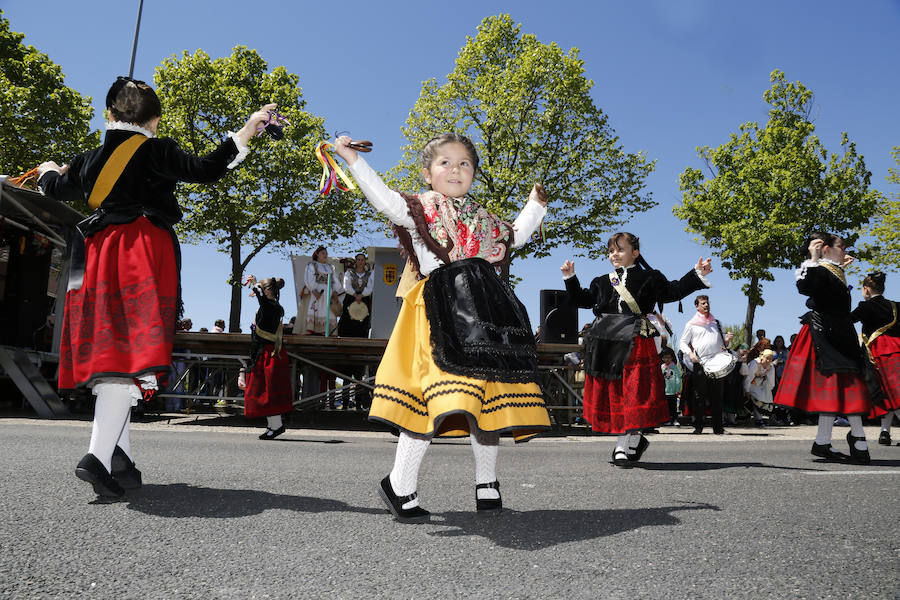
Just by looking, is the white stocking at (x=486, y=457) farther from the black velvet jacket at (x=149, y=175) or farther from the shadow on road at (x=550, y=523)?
the black velvet jacket at (x=149, y=175)

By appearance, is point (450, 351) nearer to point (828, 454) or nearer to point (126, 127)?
point (126, 127)

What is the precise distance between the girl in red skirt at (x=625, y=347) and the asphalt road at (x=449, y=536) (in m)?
0.84

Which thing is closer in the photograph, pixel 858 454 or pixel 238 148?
pixel 238 148

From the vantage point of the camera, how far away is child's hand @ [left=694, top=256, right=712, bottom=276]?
16.9 feet

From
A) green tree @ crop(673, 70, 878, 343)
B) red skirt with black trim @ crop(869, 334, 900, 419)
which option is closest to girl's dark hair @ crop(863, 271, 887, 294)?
red skirt with black trim @ crop(869, 334, 900, 419)

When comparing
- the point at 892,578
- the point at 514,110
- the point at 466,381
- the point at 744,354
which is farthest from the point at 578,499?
the point at 514,110

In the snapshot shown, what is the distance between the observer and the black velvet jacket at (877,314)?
24.2ft

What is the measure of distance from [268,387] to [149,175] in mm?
5181

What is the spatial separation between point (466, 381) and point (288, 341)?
25.9 feet

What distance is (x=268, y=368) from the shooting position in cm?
847

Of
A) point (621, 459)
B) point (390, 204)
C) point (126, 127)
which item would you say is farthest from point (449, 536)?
point (621, 459)

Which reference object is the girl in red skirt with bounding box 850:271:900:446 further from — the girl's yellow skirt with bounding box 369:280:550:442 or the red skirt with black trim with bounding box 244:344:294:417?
the red skirt with black trim with bounding box 244:344:294:417

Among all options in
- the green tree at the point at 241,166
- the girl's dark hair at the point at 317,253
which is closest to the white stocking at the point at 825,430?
the girl's dark hair at the point at 317,253

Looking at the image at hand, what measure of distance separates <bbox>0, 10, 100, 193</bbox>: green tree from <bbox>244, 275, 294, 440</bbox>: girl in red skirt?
1505cm
